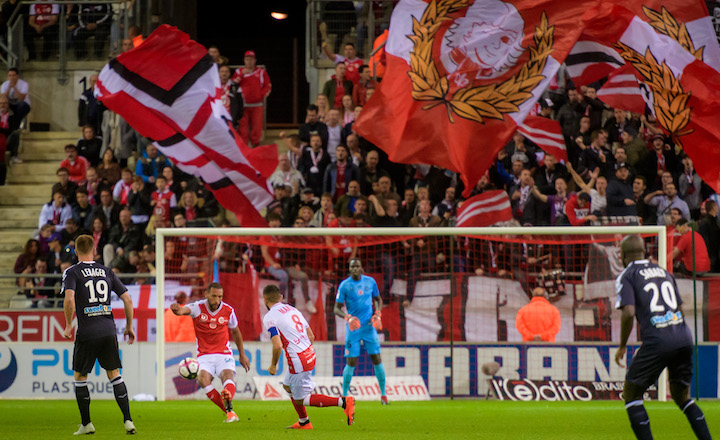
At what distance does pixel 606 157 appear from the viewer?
18.1 meters

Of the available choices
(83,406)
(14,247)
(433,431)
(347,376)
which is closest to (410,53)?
(347,376)

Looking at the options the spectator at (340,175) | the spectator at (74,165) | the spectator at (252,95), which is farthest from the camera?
the spectator at (74,165)

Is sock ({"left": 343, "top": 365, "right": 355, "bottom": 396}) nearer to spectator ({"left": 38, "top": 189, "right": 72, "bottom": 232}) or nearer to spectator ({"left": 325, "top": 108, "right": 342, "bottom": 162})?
spectator ({"left": 325, "top": 108, "right": 342, "bottom": 162})

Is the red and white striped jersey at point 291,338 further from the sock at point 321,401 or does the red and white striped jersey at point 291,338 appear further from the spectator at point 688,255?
the spectator at point 688,255

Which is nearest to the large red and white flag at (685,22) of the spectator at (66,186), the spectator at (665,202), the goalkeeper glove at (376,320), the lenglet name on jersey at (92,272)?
the spectator at (665,202)

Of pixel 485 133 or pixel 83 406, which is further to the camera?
pixel 485 133

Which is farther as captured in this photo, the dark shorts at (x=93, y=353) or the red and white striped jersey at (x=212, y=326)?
the red and white striped jersey at (x=212, y=326)

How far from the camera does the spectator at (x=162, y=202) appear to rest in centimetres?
1917

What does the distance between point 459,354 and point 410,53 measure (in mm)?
5065

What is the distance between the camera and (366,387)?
54.0 feet

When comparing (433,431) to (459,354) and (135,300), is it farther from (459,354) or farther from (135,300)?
(135,300)

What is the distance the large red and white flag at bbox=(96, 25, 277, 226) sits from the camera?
15.3 metres

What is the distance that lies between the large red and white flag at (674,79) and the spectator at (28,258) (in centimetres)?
1130

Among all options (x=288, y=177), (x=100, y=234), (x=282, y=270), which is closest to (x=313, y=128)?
(x=288, y=177)
